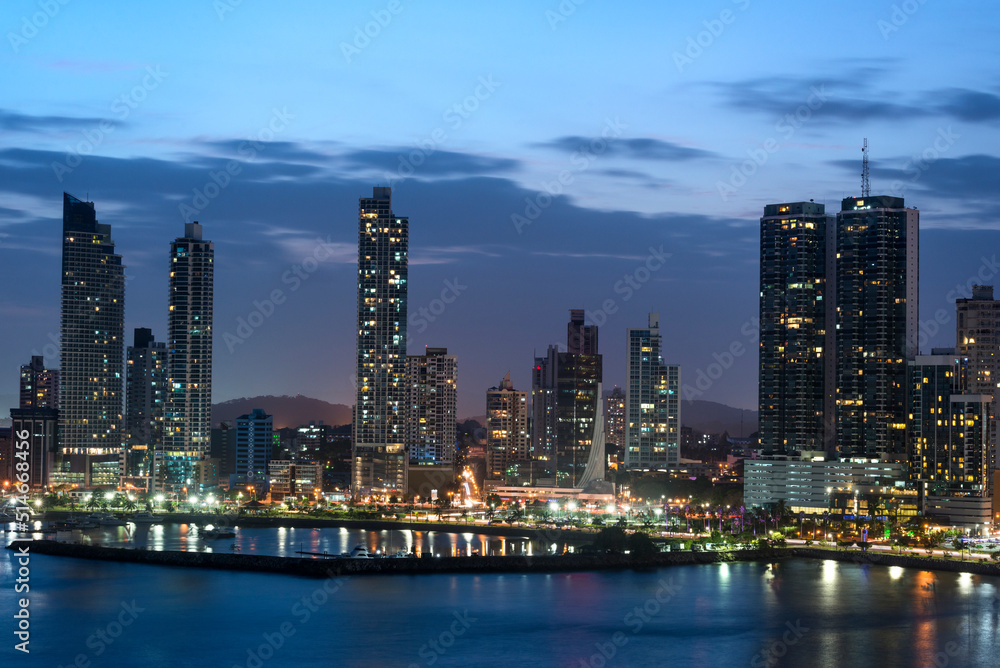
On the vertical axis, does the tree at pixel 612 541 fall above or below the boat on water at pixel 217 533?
above

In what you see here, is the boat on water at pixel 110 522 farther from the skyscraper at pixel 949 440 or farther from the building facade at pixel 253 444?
the skyscraper at pixel 949 440

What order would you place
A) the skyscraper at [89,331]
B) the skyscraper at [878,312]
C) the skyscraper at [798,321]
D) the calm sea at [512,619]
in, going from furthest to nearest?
the skyscraper at [89,331]
the skyscraper at [798,321]
the skyscraper at [878,312]
the calm sea at [512,619]

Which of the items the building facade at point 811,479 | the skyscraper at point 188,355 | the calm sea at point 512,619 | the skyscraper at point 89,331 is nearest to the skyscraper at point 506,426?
the skyscraper at point 188,355

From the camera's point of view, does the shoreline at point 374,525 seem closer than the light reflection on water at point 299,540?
No

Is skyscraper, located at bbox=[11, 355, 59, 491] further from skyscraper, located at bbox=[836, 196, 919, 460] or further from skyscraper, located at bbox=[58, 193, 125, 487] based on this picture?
skyscraper, located at bbox=[836, 196, 919, 460]

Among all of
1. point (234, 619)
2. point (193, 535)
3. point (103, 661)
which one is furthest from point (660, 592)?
point (193, 535)

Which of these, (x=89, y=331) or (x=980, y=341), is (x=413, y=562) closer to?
(x=980, y=341)
